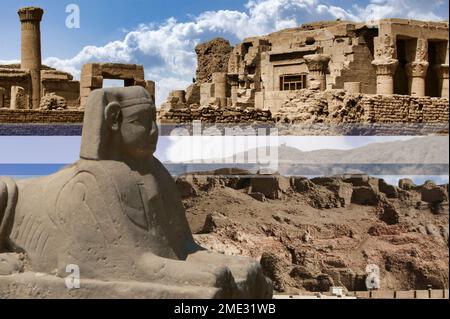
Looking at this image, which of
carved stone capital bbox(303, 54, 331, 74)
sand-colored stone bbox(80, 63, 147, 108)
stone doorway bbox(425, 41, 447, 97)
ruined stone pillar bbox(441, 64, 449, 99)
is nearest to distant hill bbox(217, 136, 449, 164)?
carved stone capital bbox(303, 54, 331, 74)

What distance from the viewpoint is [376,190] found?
40.2 ft

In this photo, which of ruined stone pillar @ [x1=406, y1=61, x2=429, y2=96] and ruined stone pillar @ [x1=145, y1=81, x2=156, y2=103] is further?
ruined stone pillar @ [x1=145, y1=81, x2=156, y2=103]

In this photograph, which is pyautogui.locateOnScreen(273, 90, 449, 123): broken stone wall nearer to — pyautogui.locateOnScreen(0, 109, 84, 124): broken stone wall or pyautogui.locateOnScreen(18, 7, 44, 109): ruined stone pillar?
pyautogui.locateOnScreen(0, 109, 84, 124): broken stone wall

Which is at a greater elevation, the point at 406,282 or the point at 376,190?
the point at 376,190

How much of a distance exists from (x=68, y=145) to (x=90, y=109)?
15.8 feet

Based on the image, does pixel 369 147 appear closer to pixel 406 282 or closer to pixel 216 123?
pixel 406 282

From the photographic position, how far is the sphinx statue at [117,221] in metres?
6.33

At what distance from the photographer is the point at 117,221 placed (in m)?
6.38

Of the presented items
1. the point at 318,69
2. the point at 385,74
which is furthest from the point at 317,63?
the point at 385,74

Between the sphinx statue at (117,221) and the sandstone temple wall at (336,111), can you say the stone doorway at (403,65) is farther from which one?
the sphinx statue at (117,221)

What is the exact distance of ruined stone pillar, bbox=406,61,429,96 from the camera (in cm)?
2694

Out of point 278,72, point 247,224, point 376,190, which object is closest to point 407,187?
point 376,190

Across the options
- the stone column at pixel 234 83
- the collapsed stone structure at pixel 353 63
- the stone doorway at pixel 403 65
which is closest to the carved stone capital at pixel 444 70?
the collapsed stone structure at pixel 353 63

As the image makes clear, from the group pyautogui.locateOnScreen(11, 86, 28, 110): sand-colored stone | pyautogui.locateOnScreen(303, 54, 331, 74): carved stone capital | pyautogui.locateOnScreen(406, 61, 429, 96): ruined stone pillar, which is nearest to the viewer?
pyautogui.locateOnScreen(303, 54, 331, 74): carved stone capital
